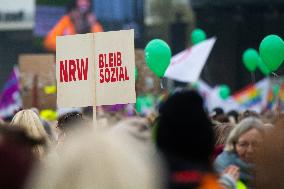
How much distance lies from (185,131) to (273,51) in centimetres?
807

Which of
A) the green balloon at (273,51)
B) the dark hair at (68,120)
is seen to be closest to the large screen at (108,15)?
the green balloon at (273,51)

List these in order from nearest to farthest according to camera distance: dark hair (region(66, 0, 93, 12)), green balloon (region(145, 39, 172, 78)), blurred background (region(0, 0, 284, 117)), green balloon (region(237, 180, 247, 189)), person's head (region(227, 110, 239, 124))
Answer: green balloon (region(237, 180, 247, 189)) → green balloon (region(145, 39, 172, 78)) → person's head (region(227, 110, 239, 124)) → blurred background (region(0, 0, 284, 117)) → dark hair (region(66, 0, 93, 12))

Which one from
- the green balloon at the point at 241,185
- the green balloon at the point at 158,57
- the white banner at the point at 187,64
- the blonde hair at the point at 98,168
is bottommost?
the white banner at the point at 187,64

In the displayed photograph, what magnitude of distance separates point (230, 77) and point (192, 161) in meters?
29.9

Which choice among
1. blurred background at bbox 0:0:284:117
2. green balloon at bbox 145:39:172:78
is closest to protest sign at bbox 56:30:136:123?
green balloon at bbox 145:39:172:78

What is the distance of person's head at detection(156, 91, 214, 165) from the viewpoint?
138 inches

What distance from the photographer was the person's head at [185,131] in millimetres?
3506

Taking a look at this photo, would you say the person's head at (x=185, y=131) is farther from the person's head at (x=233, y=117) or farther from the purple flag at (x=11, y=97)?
the purple flag at (x=11, y=97)

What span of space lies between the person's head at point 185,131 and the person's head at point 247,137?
74.1 inches

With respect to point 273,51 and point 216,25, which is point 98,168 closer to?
point 273,51

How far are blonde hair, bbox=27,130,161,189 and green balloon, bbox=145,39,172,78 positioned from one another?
297 inches

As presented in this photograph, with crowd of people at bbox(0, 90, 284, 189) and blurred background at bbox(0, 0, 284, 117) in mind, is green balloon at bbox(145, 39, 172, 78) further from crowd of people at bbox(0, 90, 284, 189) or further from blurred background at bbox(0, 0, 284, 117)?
blurred background at bbox(0, 0, 284, 117)

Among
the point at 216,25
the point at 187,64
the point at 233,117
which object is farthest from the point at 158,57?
the point at 216,25

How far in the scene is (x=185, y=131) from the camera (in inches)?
138
